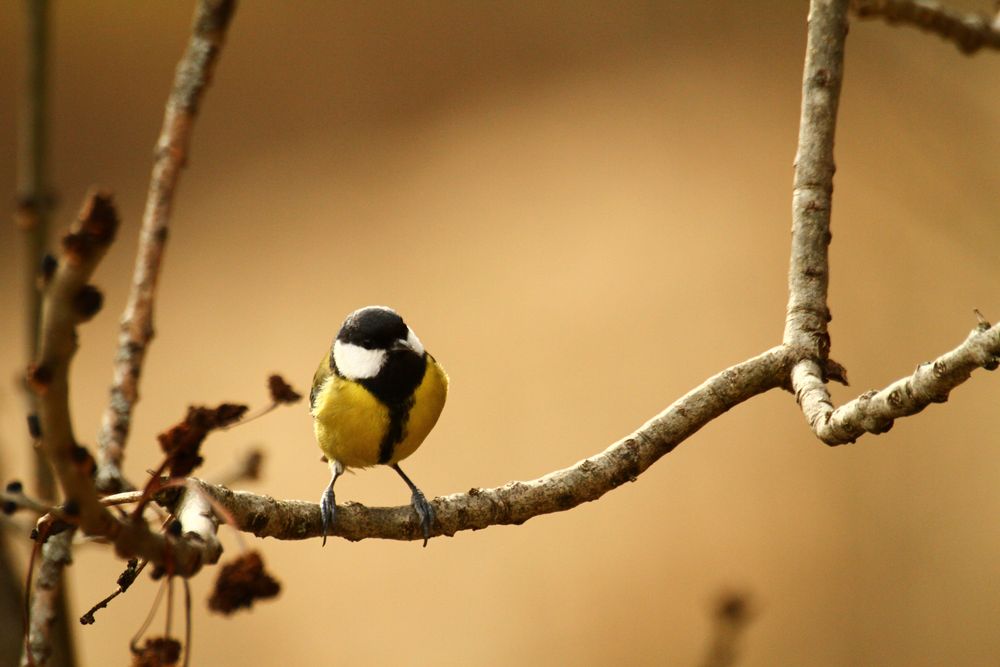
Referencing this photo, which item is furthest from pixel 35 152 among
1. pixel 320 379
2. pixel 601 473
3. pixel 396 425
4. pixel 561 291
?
pixel 561 291

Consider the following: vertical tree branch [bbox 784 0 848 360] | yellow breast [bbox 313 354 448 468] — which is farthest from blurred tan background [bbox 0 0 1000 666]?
yellow breast [bbox 313 354 448 468]

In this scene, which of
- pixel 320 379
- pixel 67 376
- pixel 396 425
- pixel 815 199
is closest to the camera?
pixel 67 376

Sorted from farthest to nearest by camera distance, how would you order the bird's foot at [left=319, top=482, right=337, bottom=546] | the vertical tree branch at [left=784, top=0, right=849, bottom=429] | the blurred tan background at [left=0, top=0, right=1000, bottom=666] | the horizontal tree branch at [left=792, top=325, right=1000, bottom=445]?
the blurred tan background at [left=0, top=0, right=1000, bottom=666] → the vertical tree branch at [left=784, top=0, right=849, bottom=429] → the bird's foot at [left=319, top=482, right=337, bottom=546] → the horizontal tree branch at [left=792, top=325, right=1000, bottom=445]

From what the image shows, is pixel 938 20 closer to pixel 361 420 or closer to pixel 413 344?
pixel 413 344

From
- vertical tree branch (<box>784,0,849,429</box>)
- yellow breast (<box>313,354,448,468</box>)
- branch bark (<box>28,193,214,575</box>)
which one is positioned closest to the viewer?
branch bark (<box>28,193,214,575</box>)

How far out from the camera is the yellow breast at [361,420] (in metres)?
1.12

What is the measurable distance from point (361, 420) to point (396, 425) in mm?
42

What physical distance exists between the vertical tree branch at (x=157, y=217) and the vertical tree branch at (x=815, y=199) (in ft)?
2.31

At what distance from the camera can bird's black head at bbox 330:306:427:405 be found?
3.76ft

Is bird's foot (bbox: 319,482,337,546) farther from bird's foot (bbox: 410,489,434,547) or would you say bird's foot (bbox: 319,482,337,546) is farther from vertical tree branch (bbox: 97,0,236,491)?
vertical tree branch (bbox: 97,0,236,491)

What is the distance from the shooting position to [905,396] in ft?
2.43

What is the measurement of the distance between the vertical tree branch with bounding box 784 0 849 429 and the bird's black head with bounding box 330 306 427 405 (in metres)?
0.45

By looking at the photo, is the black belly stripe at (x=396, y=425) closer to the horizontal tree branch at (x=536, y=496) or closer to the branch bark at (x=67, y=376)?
the horizontal tree branch at (x=536, y=496)

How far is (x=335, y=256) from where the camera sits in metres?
2.89
